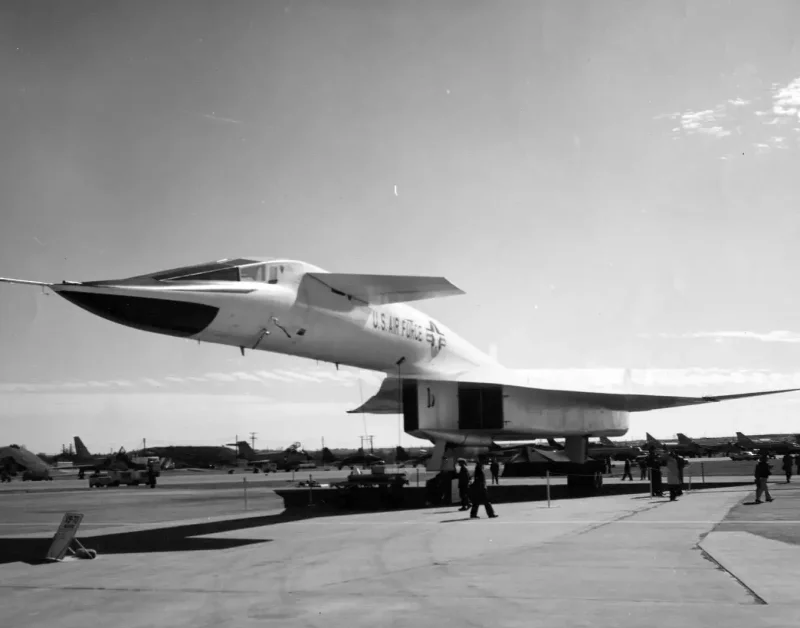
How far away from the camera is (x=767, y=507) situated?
16.2 meters

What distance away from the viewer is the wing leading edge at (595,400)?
915 inches

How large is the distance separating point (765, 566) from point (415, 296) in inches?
342

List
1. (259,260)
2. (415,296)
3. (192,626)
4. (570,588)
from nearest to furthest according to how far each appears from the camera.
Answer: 1. (192,626)
2. (570,588)
3. (259,260)
4. (415,296)

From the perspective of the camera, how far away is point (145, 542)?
12180 millimetres

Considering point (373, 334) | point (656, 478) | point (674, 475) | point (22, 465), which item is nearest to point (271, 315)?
point (373, 334)

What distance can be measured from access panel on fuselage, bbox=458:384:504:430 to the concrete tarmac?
6.97 metres

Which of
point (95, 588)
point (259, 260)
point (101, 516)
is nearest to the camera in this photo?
point (95, 588)

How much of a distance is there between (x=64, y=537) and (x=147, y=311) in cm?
332

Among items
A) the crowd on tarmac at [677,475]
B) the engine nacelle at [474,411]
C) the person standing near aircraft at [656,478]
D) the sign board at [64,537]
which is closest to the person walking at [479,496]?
the engine nacelle at [474,411]

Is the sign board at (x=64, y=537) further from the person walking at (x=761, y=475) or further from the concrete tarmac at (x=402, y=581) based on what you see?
the person walking at (x=761, y=475)

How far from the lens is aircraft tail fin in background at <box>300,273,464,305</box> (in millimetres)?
14383

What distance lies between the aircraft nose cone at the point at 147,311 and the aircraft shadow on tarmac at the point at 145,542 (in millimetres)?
3252

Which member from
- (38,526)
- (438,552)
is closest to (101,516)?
(38,526)

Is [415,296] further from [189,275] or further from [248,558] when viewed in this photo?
[248,558]
